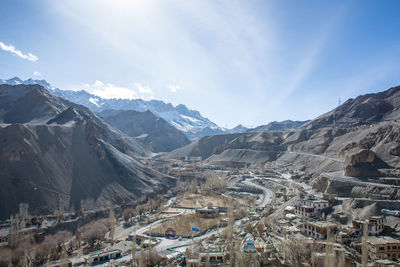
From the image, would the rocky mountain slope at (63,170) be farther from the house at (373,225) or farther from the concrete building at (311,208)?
the house at (373,225)

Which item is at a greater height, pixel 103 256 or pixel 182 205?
pixel 182 205

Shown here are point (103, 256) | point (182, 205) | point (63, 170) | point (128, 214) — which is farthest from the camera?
point (182, 205)

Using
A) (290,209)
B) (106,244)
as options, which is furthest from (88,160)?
(290,209)

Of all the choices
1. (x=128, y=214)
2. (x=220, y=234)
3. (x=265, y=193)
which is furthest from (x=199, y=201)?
(x=220, y=234)

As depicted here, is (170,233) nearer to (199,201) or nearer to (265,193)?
(199,201)

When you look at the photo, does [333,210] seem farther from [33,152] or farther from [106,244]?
[33,152]

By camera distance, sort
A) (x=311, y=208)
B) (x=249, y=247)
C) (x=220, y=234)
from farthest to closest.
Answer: (x=311, y=208), (x=220, y=234), (x=249, y=247)

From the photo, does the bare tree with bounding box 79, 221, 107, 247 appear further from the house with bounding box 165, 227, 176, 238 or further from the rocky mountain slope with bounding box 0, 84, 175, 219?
the rocky mountain slope with bounding box 0, 84, 175, 219
